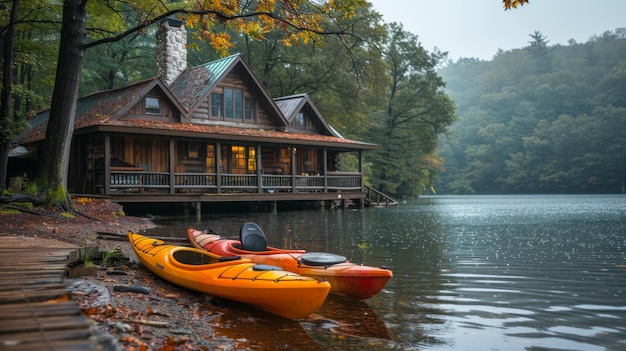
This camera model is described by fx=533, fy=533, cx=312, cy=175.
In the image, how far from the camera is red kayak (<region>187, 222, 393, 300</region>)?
7.29 meters

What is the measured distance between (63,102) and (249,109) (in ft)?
49.3

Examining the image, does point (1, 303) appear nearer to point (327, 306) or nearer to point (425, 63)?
point (327, 306)

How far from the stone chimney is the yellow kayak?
23297mm

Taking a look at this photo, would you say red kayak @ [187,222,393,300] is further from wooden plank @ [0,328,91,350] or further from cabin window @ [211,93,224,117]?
cabin window @ [211,93,224,117]

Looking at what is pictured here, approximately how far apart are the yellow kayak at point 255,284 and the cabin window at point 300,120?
2367cm

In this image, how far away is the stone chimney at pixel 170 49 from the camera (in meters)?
29.0

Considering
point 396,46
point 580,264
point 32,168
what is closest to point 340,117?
point 396,46

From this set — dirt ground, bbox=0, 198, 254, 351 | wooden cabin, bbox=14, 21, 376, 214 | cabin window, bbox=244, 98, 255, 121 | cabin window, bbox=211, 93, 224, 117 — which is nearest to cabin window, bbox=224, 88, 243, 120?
wooden cabin, bbox=14, 21, 376, 214

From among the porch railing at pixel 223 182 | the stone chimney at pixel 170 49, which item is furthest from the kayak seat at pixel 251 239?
the stone chimney at pixel 170 49

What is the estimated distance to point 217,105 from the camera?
91.8ft

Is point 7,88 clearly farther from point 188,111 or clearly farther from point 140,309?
point 140,309

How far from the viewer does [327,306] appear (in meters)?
7.44

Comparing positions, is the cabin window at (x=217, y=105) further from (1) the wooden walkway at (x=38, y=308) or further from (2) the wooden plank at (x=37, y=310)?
(2) the wooden plank at (x=37, y=310)

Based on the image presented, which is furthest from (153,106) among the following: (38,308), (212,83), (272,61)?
(38,308)
